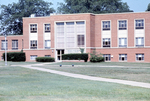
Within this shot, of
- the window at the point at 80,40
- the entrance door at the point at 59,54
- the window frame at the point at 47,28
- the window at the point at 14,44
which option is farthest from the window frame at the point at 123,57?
the window at the point at 14,44

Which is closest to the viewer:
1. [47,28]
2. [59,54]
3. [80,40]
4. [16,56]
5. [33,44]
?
[80,40]

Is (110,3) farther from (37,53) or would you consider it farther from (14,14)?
(37,53)

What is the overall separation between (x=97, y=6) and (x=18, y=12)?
24.7m

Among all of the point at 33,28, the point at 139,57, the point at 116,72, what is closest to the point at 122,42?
the point at 139,57

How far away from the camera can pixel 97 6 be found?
84.6 metres

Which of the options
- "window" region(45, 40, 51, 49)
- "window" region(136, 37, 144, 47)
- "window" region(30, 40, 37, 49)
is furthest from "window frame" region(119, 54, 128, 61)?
"window" region(30, 40, 37, 49)

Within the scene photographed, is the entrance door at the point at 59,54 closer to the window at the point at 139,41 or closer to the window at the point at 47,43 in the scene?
the window at the point at 47,43

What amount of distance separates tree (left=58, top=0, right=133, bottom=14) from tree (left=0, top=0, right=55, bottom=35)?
755 cm

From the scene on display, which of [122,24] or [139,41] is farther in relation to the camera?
[122,24]

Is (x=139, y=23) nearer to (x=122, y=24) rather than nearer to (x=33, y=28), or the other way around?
(x=122, y=24)

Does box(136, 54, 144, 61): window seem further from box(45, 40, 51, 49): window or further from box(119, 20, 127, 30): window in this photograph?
box(45, 40, 51, 49): window

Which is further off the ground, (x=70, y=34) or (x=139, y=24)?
(x=139, y=24)

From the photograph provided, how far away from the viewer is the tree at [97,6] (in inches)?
3287

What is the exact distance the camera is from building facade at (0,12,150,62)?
176 ft
